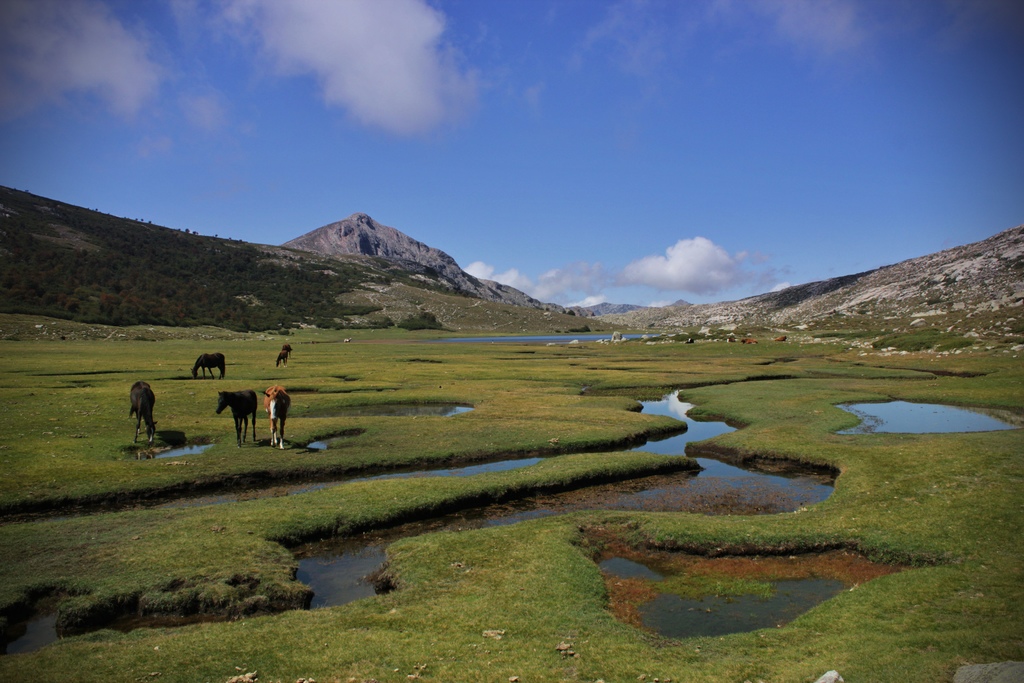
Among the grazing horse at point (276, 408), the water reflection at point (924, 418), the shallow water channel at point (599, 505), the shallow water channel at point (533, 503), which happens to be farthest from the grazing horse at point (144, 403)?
the water reflection at point (924, 418)

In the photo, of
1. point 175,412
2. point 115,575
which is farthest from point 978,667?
point 175,412

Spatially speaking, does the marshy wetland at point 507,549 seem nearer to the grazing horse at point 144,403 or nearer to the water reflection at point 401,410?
the grazing horse at point 144,403

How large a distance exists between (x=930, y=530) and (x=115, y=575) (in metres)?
19.8

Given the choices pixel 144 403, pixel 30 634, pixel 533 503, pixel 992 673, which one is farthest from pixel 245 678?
pixel 144 403

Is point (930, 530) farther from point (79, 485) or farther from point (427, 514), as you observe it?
point (79, 485)

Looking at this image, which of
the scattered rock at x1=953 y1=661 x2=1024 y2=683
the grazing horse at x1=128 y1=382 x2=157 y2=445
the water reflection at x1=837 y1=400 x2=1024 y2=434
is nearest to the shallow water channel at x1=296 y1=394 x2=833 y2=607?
the water reflection at x1=837 y1=400 x2=1024 y2=434

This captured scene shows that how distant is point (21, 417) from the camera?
29172mm

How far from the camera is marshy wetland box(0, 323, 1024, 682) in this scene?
30.9 ft

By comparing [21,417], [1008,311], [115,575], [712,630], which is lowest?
[712,630]

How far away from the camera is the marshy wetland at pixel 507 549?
942cm

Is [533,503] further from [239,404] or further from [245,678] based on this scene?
[239,404]

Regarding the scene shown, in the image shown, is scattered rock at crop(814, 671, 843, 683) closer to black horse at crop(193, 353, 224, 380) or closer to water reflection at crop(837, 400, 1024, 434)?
water reflection at crop(837, 400, 1024, 434)

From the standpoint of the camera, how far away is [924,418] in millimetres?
33000

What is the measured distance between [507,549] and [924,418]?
30.6 m
